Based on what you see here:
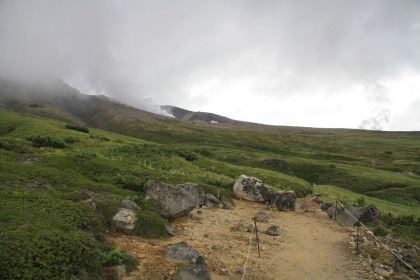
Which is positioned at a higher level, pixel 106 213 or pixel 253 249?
pixel 106 213

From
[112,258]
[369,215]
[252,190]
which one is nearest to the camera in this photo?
[112,258]

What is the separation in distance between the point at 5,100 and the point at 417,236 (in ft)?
660

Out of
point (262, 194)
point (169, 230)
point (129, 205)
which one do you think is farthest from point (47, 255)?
point (262, 194)

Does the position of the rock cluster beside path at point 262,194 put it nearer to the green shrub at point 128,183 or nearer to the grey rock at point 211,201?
the grey rock at point 211,201

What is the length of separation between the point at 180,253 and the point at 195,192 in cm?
932

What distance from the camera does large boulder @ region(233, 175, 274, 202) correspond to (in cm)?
2550

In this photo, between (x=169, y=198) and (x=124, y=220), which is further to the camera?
(x=169, y=198)

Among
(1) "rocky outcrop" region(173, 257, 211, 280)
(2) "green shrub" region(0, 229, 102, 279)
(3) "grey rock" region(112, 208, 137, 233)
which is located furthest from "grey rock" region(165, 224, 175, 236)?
(2) "green shrub" region(0, 229, 102, 279)

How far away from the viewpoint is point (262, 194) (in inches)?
1011

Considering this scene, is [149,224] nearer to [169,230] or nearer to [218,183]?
[169,230]

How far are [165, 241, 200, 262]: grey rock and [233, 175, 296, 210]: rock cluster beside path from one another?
1587cm

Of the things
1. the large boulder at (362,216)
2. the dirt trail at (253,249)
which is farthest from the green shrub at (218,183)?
the large boulder at (362,216)

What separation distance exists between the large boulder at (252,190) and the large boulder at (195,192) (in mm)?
6759

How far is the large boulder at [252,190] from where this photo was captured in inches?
1004
